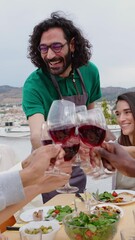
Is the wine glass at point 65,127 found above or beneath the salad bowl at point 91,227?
above

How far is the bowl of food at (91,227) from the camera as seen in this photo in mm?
1083

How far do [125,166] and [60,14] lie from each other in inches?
51.9

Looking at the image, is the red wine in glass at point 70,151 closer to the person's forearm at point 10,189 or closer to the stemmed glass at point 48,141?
the stemmed glass at point 48,141

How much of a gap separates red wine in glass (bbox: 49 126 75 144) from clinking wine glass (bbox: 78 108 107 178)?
31 mm

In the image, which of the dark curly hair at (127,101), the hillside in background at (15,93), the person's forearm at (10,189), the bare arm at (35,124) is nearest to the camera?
the person's forearm at (10,189)

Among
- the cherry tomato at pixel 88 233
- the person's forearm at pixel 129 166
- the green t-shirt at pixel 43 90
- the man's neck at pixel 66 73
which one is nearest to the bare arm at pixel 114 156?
the person's forearm at pixel 129 166

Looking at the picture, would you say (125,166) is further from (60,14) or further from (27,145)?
(27,145)

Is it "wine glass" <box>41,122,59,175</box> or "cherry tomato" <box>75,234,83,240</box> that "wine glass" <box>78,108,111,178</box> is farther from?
"cherry tomato" <box>75,234,83,240</box>

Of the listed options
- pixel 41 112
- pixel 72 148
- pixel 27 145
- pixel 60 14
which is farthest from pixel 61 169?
pixel 27 145

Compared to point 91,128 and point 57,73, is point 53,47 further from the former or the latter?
point 91,128

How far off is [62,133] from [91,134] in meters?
0.09

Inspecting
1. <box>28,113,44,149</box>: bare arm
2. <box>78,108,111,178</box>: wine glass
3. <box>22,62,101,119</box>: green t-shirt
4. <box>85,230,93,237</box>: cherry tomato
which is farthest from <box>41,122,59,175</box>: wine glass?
<box>22,62,101,119</box>: green t-shirt

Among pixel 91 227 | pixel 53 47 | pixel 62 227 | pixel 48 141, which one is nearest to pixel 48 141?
pixel 48 141

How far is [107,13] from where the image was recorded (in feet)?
10.9
